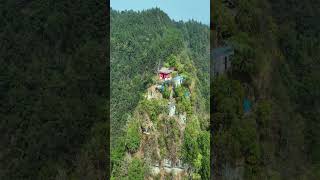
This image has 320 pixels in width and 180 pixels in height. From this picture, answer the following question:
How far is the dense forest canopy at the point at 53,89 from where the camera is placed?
594cm

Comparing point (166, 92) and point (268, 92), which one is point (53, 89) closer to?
point (166, 92)

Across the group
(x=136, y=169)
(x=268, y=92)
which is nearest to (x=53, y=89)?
(x=136, y=169)

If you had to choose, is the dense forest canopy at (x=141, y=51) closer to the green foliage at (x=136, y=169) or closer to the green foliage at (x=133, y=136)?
the green foliage at (x=133, y=136)

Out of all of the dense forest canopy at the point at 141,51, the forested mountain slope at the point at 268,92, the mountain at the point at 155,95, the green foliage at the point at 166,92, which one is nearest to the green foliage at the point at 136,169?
the mountain at the point at 155,95

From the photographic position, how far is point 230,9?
20.1 feet

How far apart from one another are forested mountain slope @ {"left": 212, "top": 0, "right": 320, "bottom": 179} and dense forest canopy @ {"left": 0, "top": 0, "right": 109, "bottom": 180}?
1.07 meters

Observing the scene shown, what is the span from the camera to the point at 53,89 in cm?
609

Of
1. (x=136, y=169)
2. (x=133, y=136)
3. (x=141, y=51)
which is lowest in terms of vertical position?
(x=136, y=169)

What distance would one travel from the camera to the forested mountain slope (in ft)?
19.3

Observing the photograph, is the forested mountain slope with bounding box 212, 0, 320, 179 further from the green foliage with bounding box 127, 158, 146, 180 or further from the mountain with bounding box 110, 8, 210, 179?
the green foliage with bounding box 127, 158, 146, 180

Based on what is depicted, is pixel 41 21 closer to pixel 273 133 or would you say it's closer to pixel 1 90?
pixel 1 90

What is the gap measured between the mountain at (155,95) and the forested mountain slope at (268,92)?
0.43m

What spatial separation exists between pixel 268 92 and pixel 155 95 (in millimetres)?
1215

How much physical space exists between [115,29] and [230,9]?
1231 millimetres
